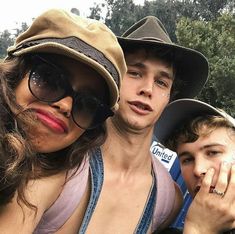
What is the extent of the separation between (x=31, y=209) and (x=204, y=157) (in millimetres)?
957

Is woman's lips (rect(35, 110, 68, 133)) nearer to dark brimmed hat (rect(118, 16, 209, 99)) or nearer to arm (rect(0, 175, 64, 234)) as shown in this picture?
arm (rect(0, 175, 64, 234))

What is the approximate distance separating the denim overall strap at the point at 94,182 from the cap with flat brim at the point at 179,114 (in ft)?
1.35

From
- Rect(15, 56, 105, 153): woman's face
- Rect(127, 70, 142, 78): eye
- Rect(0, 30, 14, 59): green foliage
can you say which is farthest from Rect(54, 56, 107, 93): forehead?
Rect(0, 30, 14, 59): green foliage

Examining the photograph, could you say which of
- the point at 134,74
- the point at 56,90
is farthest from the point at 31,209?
the point at 134,74

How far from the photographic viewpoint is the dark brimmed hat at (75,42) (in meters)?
1.46

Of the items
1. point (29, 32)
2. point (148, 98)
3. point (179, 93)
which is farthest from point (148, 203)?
point (29, 32)

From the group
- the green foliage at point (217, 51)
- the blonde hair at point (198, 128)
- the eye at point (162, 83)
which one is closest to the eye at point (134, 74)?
the eye at point (162, 83)

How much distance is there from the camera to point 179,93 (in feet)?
8.60

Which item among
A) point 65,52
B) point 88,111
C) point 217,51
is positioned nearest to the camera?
point 65,52

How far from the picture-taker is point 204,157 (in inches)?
82.4

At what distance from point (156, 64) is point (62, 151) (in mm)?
866

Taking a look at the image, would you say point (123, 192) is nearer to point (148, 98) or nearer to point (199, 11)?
point (148, 98)

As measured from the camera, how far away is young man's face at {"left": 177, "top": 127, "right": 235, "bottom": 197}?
6.72 feet

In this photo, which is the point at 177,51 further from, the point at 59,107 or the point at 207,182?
the point at 59,107
